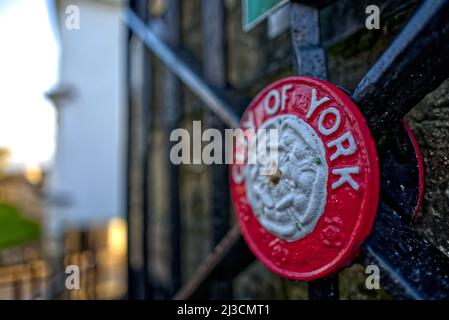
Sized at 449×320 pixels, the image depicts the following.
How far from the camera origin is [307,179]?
1.01 m

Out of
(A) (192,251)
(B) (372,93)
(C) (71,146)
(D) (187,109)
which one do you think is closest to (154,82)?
(D) (187,109)

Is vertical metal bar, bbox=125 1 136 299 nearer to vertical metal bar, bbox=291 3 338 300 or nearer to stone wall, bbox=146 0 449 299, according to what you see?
stone wall, bbox=146 0 449 299

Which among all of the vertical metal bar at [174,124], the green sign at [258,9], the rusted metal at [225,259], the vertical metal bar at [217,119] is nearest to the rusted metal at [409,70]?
the green sign at [258,9]

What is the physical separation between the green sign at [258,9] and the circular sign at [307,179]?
0.34 metres

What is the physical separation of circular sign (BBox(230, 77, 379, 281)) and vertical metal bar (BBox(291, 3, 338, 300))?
163mm

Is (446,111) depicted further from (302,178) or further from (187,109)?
(187,109)

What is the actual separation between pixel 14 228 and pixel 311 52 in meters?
10.9

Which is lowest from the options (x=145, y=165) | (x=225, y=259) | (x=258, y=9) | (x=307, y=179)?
(x=225, y=259)

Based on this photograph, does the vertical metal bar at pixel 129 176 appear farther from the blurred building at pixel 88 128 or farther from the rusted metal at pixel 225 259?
the blurred building at pixel 88 128

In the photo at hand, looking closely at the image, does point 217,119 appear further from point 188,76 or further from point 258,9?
point 258,9

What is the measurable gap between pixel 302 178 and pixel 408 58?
433 millimetres

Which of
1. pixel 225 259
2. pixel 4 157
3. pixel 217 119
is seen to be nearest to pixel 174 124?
pixel 217 119

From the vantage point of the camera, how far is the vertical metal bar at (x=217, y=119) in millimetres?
1911
